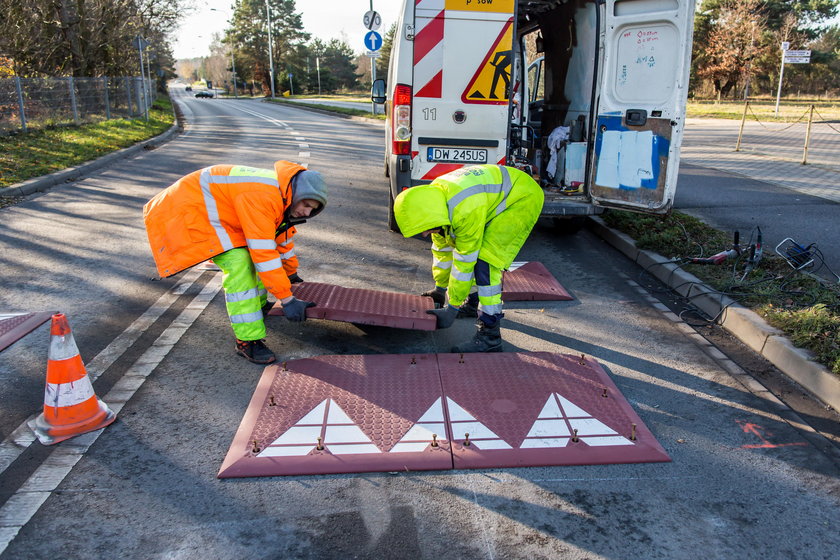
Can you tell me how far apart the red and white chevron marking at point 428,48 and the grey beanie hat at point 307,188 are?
247cm

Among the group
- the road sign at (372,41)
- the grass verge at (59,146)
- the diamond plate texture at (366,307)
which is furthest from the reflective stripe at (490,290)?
the road sign at (372,41)

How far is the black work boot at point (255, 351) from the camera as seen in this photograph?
13.6 feet

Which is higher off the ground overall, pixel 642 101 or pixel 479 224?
pixel 642 101

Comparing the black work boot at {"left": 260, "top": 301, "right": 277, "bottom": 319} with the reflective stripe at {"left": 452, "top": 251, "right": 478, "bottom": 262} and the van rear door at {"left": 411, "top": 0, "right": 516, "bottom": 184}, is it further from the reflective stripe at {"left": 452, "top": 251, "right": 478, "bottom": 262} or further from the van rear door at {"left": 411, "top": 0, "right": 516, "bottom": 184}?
the van rear door at {"left": 411, "top": 0, "right": 516, "bottom": 184}

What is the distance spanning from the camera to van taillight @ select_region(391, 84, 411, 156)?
20.1ft

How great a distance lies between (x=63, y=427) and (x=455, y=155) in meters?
4.34

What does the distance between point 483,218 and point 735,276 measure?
2.86 metres

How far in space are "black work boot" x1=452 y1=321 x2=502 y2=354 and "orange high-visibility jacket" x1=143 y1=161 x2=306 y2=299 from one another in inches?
51.9

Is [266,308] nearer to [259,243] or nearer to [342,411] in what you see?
[259,243]

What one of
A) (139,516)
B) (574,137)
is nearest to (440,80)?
(574,137)

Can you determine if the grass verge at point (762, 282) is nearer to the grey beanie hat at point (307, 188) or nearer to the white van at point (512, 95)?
the white van at point (512, 95)

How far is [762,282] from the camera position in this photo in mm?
5246

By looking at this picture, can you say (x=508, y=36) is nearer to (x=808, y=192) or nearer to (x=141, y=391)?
(x=141, y=391)

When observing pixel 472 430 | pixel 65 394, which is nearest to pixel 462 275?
pixel 472 430
